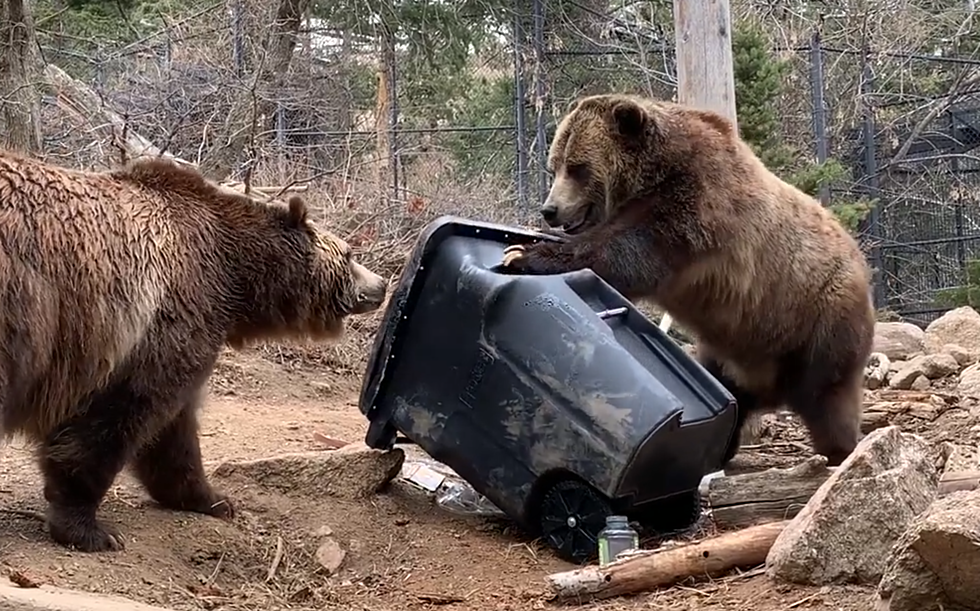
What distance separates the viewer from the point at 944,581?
293 cm

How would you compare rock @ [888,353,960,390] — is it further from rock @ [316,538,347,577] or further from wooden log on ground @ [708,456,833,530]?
rock @ [316,538,347,577]

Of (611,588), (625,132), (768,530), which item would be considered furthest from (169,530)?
(625,132)

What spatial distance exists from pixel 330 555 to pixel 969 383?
203 inches

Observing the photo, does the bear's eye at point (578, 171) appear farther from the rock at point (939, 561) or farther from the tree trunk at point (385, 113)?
the tree trunk at point (385, 113)

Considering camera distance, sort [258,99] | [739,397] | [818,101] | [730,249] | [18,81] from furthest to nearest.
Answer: [818,101] → [258,99] → [18,81] → [739,397] → [730,249]

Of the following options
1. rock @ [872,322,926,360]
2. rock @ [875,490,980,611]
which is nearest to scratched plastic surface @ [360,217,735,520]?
rock @ [875,490,980,611]

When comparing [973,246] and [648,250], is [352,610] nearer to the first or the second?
[648,250]

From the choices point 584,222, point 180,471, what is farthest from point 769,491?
point 180,471

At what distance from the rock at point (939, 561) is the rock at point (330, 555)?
2.39m

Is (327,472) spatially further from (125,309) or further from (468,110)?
(468,110)

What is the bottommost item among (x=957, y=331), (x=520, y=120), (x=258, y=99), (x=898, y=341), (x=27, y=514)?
(x=957, y=331)

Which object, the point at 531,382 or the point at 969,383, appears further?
the point at 969,383

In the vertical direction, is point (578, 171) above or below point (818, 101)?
below

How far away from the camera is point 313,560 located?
4.83 meters
